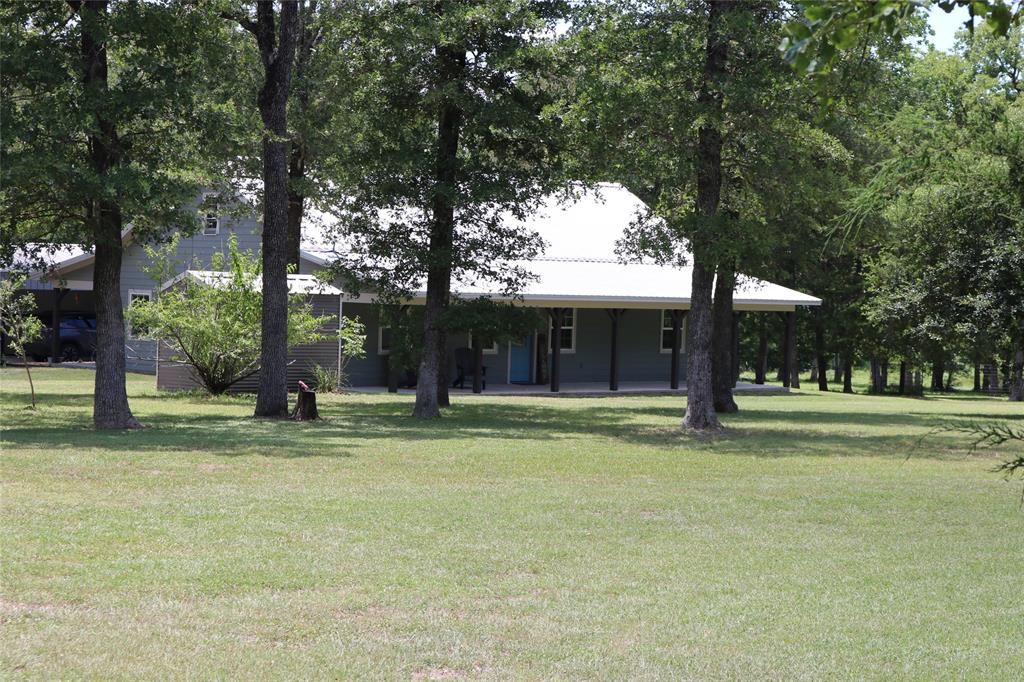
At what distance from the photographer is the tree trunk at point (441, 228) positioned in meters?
21.0

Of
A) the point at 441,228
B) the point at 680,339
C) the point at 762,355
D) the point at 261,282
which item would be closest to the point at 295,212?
the point at 261,282

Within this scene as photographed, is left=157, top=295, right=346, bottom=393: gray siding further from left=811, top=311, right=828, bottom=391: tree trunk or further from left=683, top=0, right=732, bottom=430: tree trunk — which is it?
left=811, top=311, right=828, bottom=391: tree trunk

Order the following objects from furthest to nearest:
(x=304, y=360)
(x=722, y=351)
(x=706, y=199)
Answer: (x=304, y=360), (x=722, y=351), (x=706, y=199)

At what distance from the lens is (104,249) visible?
17484 mm

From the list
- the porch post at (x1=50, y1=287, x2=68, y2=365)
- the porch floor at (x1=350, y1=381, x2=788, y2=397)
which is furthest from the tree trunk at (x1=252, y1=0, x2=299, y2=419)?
the porch post at (x1=50, y1=287, x2=68, y2=365)

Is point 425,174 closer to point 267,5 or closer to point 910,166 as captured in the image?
point 267,5

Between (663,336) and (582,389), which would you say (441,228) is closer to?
(582,389)

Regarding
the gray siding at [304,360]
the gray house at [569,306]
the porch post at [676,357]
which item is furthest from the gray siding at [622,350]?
the gray siding at [304,360]

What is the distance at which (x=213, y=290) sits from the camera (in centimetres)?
2617

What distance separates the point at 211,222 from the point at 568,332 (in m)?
10.7

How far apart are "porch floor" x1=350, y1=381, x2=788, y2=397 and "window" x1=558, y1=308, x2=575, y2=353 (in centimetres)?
111

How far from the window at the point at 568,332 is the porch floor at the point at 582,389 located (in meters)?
1.11

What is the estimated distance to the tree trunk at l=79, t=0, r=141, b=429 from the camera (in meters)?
16.5

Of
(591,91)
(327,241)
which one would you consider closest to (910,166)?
(591,91)
